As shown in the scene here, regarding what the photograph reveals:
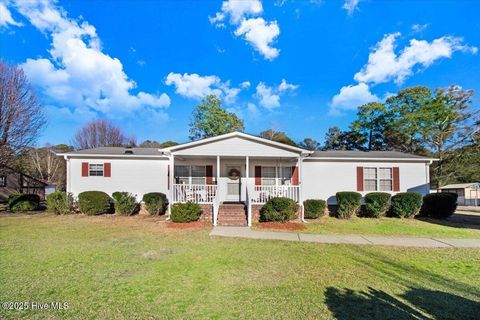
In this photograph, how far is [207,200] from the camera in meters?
12.5

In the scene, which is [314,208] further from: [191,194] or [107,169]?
[107,169]

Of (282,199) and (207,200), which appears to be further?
(207,200)

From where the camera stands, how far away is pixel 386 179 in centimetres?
1444

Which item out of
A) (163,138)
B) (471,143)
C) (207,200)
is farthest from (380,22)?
(163,138)

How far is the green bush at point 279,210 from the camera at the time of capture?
36.8 ft

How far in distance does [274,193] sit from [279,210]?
1.38m


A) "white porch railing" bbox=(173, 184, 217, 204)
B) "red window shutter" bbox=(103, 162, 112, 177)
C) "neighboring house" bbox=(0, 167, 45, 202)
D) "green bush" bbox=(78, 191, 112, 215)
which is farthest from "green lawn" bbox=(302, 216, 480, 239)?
"neighboring house" bbox=(0, 167, 45, 202)

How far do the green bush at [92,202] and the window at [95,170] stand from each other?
143 cm

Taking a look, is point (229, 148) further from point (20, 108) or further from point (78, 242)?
point (20, 108)

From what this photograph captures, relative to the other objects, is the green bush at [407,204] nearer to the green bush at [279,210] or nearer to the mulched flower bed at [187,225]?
the green bush at [279,210]

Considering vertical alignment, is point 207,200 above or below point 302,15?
below

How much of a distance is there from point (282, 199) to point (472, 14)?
12626 mm

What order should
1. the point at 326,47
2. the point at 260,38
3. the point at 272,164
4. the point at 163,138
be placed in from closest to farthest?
the point at 272,164 < the point at 260,38 < the point at 326,47 < the point at 163,138

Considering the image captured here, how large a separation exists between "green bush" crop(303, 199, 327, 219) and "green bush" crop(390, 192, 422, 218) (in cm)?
392
